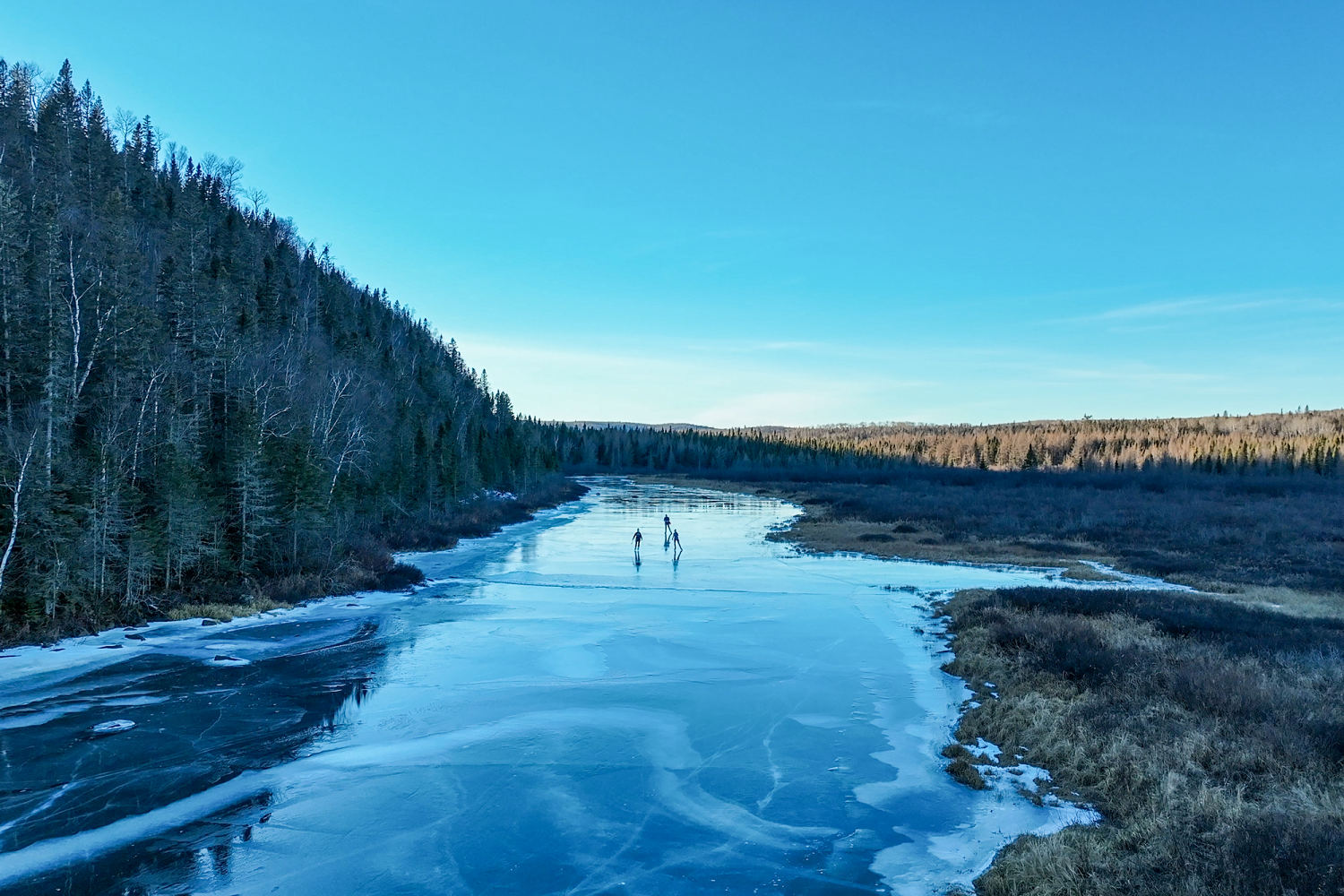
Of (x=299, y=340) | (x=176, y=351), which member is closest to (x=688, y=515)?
(x=299, y=340)

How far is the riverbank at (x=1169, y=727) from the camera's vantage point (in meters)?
7.81

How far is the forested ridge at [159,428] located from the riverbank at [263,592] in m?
0.11

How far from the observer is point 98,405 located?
24.9m

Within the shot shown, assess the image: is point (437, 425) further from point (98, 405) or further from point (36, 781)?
point (36, 781)

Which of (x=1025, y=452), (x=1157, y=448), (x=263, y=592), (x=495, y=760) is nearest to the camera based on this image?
(x=495, y=760)

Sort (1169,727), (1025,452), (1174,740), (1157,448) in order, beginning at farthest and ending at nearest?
(1025,452) → (1157,448) → (1169,727) → (1174,740)

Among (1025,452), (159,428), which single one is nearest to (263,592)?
(159,428)

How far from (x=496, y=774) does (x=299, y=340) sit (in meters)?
52.3

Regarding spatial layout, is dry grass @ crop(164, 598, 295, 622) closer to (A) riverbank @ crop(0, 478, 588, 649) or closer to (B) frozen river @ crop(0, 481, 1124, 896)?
(A) riverbank @ crop(0, 478, 588, 649)

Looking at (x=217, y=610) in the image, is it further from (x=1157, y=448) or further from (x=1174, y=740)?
(x=1157, y=448)

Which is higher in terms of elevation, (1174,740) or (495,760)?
(1174,740)

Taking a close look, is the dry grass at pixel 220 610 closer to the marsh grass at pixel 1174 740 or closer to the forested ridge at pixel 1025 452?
the marsh grass at pixel 1174 740

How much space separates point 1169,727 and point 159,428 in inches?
1235

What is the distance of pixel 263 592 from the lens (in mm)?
26531
